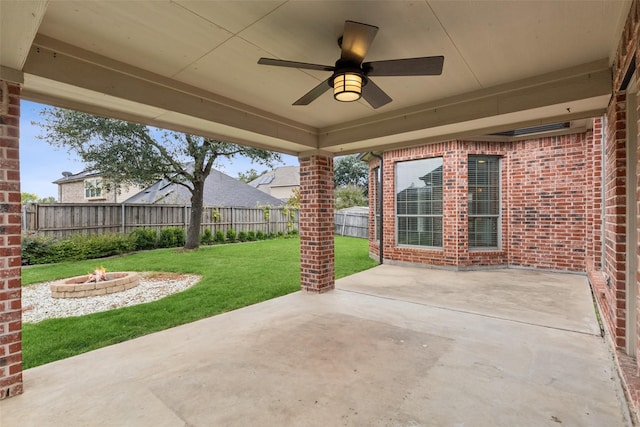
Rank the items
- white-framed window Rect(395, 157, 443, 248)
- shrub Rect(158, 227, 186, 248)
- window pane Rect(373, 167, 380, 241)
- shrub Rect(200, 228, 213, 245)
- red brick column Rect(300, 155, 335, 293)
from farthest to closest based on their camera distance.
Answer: shrub Rect(200, 228, 213, 245), shrub Rect(158, 227, 186, 248), window pane Rect(373, 167, 380, 241), white-framed window Rect(395, 157, 443, 248), red brick column Rect(300, 155, 335, 293)

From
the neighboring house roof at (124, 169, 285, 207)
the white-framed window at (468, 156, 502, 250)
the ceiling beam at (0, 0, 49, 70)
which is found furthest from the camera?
the neighboring house roof at (124, 169, 285, 207)

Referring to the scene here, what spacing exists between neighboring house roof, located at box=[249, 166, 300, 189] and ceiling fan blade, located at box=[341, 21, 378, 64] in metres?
26.9

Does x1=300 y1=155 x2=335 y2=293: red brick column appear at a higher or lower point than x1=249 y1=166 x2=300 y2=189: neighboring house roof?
lower

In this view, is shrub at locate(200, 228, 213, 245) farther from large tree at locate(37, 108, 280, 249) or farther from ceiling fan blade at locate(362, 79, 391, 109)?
ceiling fan blade at locate(362, 79, 391, 109)

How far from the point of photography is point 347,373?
2.62 metres

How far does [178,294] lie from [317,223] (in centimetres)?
264

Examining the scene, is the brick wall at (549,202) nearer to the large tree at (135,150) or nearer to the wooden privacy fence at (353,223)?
the large tree at (135,150)

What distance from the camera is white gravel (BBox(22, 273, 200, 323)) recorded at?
443 cm

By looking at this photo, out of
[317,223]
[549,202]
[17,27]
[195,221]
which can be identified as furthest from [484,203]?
[195,221]

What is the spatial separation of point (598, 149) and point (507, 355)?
420cm

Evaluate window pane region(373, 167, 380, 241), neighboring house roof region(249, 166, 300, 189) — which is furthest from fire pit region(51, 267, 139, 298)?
neighboring house roof region(249, 166, 300, 189)

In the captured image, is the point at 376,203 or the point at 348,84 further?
the point at 376,203

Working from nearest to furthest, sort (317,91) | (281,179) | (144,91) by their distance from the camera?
(317,91) < (144,91) < (281,179)

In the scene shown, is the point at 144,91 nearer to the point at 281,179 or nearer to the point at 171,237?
the point at 171,237
